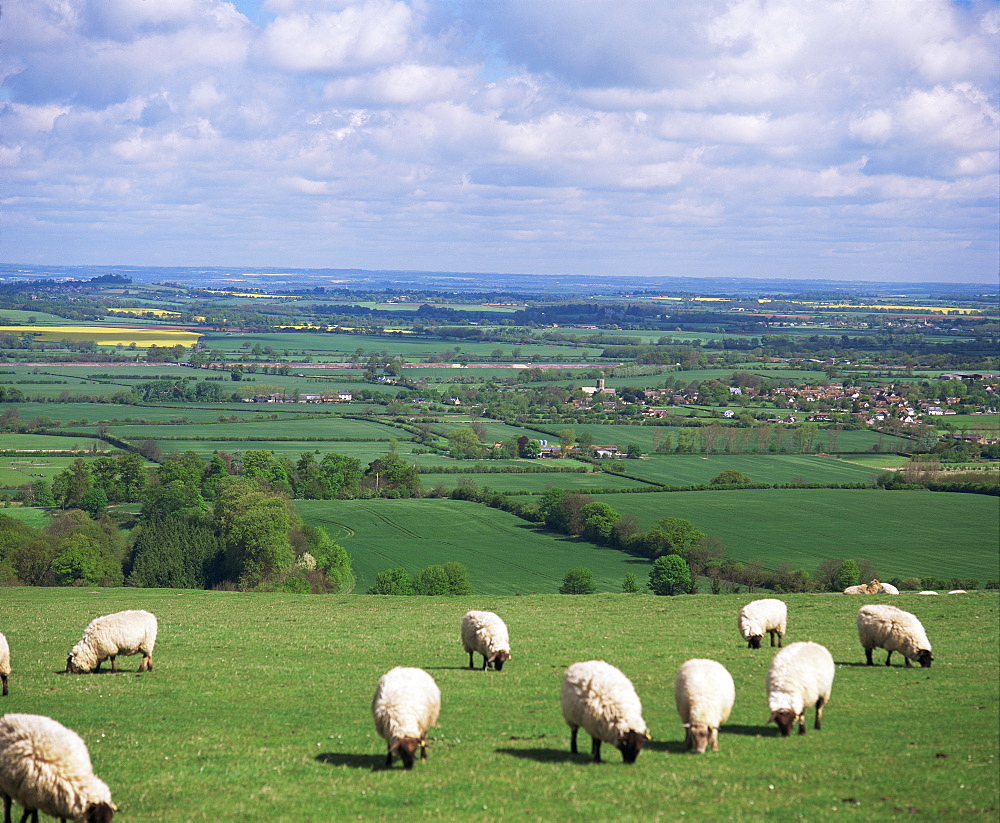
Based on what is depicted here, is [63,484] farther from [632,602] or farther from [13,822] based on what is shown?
[13,822]

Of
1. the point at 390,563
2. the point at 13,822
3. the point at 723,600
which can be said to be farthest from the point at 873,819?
the point at 390,563

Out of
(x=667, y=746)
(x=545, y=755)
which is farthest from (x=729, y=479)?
(x=545, y=755)

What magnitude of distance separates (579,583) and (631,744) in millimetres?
39932

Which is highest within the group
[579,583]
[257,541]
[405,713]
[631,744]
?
[405,713]

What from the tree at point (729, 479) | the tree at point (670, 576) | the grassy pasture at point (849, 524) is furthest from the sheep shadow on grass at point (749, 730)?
the tree at point (729, 479)

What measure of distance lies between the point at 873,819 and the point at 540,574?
47.9m

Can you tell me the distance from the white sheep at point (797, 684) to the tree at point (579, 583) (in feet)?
122

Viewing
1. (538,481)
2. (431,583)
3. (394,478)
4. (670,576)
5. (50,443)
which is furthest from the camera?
(50,443)

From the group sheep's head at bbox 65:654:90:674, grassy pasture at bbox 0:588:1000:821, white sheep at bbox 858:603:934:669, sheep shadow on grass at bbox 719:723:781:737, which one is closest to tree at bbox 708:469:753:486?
grassy pasture at bbox 0:588:1000:821

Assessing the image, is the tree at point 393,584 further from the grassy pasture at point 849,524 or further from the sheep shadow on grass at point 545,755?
the sheep shadow on grass at point 545,755

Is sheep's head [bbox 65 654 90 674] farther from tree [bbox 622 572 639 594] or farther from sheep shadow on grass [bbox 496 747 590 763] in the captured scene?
tree [bbox 622 572 639 594]

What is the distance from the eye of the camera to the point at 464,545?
66.8 m

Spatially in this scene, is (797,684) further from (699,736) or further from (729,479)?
(729,479)

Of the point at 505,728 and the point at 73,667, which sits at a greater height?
the point at 505,728
